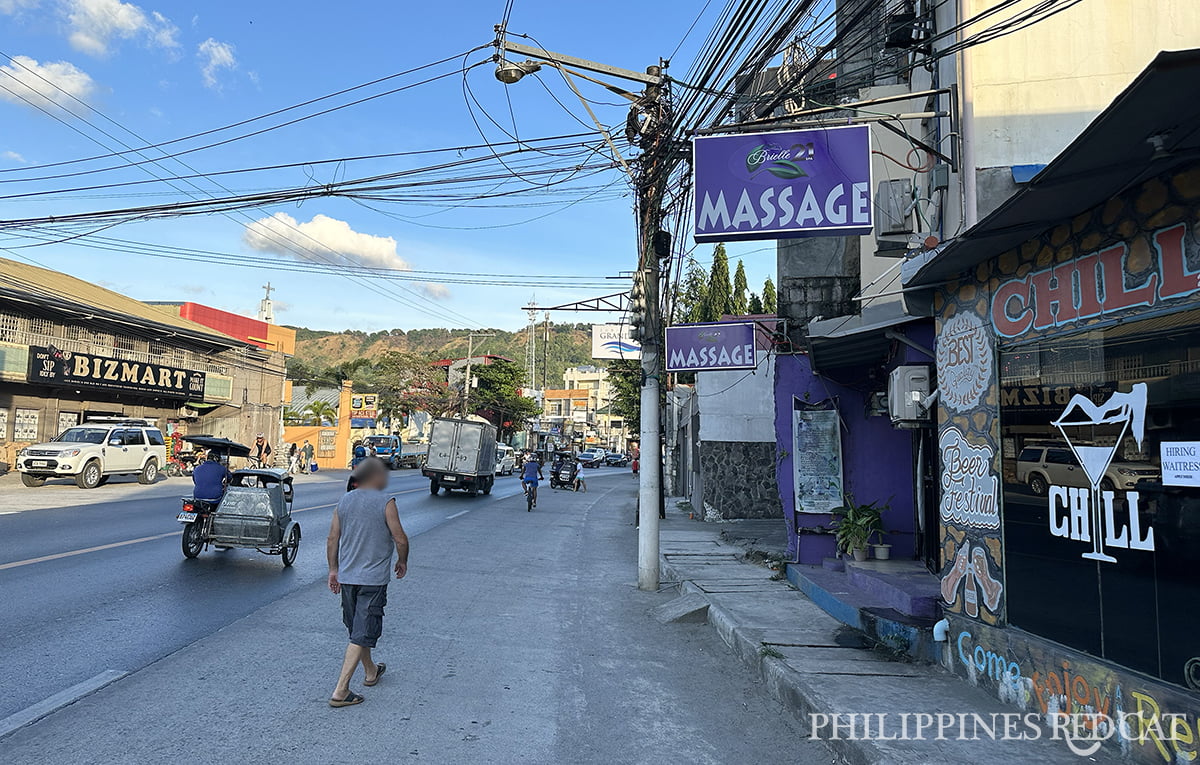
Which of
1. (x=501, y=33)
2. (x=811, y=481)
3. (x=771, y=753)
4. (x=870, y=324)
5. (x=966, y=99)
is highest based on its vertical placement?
(x=501, y=33)

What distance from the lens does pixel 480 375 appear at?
7231 cm

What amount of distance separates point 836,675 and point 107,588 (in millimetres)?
8041

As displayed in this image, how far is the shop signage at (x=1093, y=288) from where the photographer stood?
4.31 m

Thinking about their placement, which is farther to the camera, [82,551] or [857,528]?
[82,551]

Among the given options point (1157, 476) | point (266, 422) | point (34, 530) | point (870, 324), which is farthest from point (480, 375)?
point (1157, 476)

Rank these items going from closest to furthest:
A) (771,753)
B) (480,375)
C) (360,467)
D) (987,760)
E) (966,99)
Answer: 1. (987,760)
2. (771,753)
3. (360,467)
4. (966,99)
5. (480,375)

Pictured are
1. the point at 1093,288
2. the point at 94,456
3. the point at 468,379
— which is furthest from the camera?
the point at 468,379

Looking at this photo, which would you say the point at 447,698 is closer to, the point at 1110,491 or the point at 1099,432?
the point at 1110,491

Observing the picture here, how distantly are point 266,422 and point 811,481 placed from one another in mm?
38254

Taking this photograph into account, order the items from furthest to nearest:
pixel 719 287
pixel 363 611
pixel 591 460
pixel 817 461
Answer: pixel 591 460 → pixel 719 287 → pixel 817 461 → pixel 363 611

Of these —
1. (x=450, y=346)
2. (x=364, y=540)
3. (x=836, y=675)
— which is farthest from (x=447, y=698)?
(x=450, y=346)

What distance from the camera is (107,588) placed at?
29.2 ft

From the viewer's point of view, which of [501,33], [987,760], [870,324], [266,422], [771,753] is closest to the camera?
[987,760]

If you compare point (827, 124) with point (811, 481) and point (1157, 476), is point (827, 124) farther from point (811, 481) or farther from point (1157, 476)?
point (811, 481)
